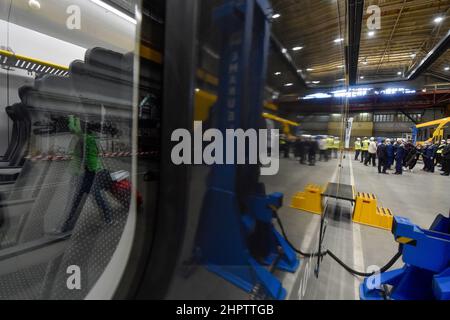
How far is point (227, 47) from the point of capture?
39 centimetres

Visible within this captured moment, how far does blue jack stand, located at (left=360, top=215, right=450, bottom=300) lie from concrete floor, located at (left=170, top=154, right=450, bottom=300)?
0.21 meters

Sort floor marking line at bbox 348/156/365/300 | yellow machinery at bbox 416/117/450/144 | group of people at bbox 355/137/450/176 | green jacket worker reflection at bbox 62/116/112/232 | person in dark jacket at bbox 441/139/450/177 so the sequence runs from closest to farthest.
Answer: green jacket worker reflection at bbox 62/116/112/232
floor marking line at bbox 348/156/365/300
group of people at bbox 355/137/450/176
person in dark jacket at bbox 441/139/450/177
yellow machinery at bbox 416/117/450/144

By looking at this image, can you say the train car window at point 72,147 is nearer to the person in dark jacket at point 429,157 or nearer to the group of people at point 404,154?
the group of people at point 404,154

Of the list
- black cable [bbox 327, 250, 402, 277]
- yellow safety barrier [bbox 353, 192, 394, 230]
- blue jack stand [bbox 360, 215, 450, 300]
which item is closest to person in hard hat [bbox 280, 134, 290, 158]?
blue jack stand [bbox 360, 215, 450, 300]

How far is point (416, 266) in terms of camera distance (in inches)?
51.5

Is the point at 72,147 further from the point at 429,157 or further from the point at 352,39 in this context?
the point at 429,157

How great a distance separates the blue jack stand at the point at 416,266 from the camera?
1.24m

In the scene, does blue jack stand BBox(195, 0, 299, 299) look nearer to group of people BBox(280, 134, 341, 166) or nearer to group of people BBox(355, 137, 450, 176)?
group of people BBox(280, 134, 341, 166)

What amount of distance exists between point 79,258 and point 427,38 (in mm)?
6505

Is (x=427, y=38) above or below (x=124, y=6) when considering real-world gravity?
above

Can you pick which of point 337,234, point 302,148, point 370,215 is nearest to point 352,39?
point 370,215

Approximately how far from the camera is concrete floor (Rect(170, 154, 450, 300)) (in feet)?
1.40

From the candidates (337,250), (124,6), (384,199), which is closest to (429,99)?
(384,199)
